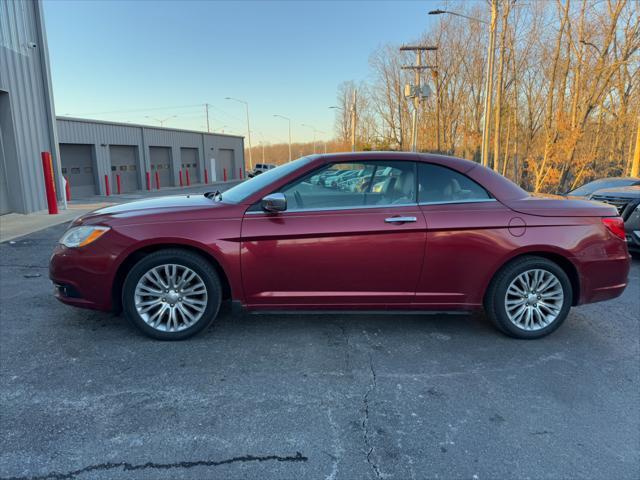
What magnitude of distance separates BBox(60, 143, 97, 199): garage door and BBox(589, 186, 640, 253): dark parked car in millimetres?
22892

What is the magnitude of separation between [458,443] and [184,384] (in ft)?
5.91

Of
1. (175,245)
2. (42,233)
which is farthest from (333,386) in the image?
(42,233)

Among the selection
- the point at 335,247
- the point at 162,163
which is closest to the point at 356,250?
the point at 335,247

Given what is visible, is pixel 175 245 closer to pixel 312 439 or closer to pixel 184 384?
pixel 184 384

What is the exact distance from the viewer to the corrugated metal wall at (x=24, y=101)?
37.9 feet

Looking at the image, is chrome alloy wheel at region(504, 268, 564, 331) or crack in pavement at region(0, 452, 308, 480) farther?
chrome alloy wheel at region(504, 268, 564, 331)

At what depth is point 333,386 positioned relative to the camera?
9.49 feet

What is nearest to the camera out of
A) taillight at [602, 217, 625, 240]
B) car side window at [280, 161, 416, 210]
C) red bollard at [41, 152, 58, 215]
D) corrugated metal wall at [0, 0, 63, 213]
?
car side window at [280, 161, 416, 210]

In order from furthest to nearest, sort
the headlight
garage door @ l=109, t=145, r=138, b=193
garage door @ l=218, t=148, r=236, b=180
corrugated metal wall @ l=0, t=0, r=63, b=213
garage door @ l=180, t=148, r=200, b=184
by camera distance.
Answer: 1. garage door @ l=218, t=148, r=236, b=180
2. garage door @ l=180, t=148, r=200, b=184
3. garage door @ l=109, t=145, r=138, b=193
4. corrugated metal wall @ l=0, t=0, r=63, b=213
5. the headlight

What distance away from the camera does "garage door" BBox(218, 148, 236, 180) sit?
1599 inches

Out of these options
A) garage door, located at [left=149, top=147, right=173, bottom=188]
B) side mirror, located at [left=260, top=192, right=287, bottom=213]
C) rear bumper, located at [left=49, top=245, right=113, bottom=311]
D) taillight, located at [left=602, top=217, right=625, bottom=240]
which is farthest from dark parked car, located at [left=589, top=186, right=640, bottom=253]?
garage door, located at [left=149, top=147, right=173, bottom=188]

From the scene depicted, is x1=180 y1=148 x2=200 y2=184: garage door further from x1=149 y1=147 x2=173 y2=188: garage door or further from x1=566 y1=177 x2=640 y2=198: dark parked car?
x1=566 y1=177 x2=640 y2=198: dark parked car

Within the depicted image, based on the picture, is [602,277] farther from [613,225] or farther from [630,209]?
[630,209]

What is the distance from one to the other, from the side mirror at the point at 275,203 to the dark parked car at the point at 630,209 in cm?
590
